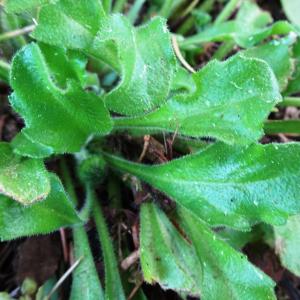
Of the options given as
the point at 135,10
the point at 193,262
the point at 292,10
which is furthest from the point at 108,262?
the point at 292,10

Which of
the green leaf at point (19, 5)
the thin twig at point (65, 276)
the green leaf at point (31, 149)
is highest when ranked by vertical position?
→ the green leaf at point (19, 5)

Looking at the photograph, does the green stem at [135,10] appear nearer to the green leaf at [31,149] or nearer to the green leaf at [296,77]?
the green leaf at [296,77]

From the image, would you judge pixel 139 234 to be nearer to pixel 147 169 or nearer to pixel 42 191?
pixel 147 169

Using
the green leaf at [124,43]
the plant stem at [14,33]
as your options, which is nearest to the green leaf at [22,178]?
the green leaf at [124,43]

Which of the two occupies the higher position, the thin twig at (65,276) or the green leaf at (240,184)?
the green leaf at (240,184)

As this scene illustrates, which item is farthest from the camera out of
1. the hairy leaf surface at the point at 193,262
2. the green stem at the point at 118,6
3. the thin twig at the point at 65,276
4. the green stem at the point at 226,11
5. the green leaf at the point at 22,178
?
the green stem at the point at 226,11

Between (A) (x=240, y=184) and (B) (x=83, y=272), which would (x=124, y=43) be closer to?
(A) (x=240, y=184)

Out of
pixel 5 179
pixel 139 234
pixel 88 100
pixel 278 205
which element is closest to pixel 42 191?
pixel 5 179

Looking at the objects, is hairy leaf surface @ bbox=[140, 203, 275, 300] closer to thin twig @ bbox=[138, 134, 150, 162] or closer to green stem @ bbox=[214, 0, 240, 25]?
thin twig @ bbox=[138, 134, 150, 162]
